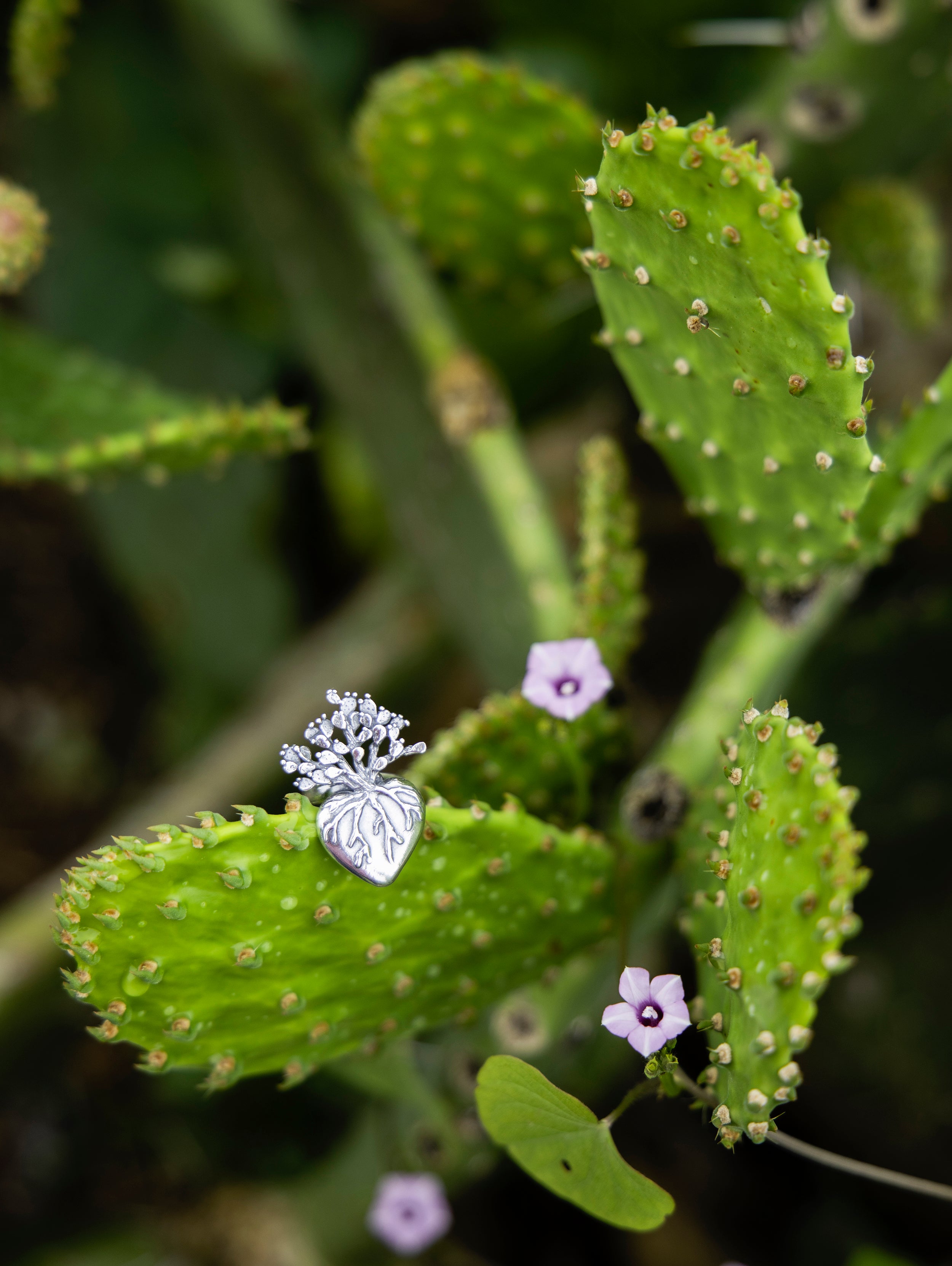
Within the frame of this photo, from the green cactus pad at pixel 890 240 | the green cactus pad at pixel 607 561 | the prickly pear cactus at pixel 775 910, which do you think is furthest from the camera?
the green cactus pad at pixel 890 240

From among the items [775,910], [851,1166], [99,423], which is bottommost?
[851,1166]

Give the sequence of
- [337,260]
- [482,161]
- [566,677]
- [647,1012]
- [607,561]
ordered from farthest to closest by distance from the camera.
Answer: [337,260], [482,161], [607,561], [566,677], [647,1012]

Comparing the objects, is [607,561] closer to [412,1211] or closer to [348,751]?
[348,751]

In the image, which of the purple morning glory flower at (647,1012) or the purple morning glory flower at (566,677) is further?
the purple morning glory flower at (566,677)

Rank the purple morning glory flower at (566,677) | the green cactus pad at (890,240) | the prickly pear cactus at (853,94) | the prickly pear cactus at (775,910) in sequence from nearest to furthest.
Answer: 1. the prickly pear cactus at (775,910)
2. the purple morning glory flower at (566,677)
3. the prickly pear cactus at (853,94)
4. the green cactus pad at (890,240)

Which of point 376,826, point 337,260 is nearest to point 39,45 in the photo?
point 337,260

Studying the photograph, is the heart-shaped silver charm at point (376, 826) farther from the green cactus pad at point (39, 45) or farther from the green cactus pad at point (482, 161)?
the green cactus pad at point (39, 45)

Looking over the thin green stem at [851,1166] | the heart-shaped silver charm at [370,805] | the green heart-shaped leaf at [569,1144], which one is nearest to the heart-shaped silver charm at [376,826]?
the heart-shaped silver charm at [370,805]
